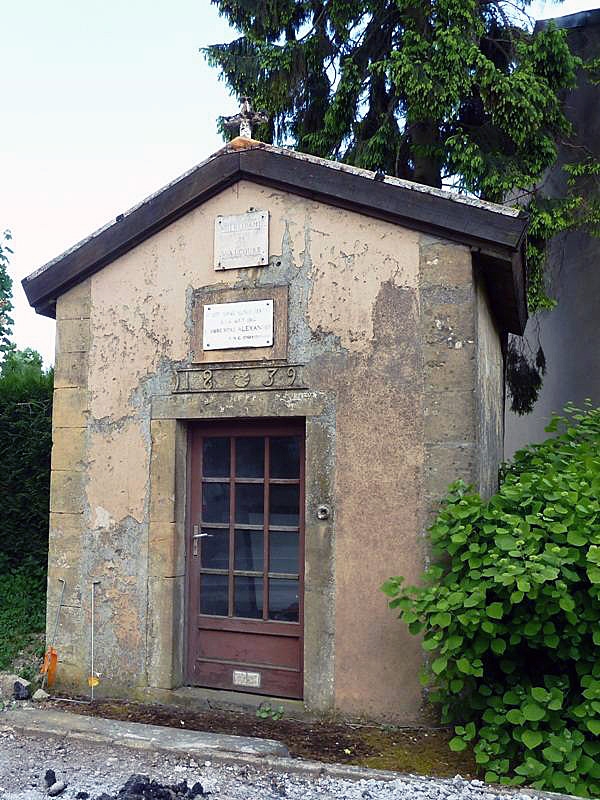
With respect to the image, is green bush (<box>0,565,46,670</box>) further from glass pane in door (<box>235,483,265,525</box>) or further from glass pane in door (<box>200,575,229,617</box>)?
glass pane in door (<box>235,483,265,525</box>)

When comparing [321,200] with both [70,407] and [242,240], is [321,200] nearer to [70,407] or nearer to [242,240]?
[242,240]

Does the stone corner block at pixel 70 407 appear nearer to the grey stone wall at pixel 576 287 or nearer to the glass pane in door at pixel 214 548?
the glass pane in door at pixel 214 548

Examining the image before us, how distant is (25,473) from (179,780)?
5361 millimetres

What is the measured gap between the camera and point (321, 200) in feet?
18.6

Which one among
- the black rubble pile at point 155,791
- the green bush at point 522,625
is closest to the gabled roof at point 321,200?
the green bush at point 522,625

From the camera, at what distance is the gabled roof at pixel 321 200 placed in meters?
5.20

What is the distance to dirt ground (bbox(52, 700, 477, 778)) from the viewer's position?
15.0 feet

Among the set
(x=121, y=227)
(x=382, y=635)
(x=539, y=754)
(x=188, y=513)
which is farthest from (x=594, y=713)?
A: (x=121, y=227)

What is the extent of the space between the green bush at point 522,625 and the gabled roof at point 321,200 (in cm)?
161

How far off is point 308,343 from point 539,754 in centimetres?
295

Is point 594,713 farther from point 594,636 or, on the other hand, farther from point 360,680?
point 360,680

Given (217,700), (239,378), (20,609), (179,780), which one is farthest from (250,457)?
(20,609)

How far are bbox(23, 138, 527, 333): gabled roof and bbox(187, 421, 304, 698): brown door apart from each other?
5.35 feet

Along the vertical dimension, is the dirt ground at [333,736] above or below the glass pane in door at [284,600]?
below
